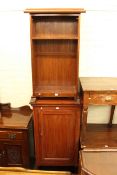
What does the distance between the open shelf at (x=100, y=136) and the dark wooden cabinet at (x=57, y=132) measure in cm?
15

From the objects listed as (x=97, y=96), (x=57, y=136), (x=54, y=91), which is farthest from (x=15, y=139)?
(x=97, y=96)

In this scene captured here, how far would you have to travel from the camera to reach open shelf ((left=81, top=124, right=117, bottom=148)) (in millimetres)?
2160

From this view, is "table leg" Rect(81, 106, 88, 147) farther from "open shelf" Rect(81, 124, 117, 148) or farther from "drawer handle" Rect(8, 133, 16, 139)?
"drawer handle" Rect(8, 133, 16, 139)

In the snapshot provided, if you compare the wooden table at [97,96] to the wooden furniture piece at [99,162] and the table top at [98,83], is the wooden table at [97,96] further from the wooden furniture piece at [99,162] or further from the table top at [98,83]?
the wooden furniture piece at [99,162]

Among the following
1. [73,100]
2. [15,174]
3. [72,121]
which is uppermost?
[73,100]

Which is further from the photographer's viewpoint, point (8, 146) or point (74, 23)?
point (8, 146)

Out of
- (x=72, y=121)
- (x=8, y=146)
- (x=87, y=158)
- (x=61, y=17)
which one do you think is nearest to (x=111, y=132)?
(x=72, y=121)

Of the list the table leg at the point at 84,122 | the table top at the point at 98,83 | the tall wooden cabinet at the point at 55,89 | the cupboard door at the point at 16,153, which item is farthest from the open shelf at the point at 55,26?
the cupboard door at the point at 16,153

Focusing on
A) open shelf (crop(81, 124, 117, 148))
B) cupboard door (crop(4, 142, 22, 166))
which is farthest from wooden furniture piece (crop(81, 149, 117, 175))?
cupboard door (crop(4, 142, 22, 166))

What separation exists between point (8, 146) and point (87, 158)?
1.02m

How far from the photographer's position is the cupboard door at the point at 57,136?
85.6 inches

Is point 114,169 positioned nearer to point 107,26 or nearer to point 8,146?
point 8,146

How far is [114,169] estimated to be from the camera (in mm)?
1571

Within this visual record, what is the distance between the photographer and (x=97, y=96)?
1.97m
